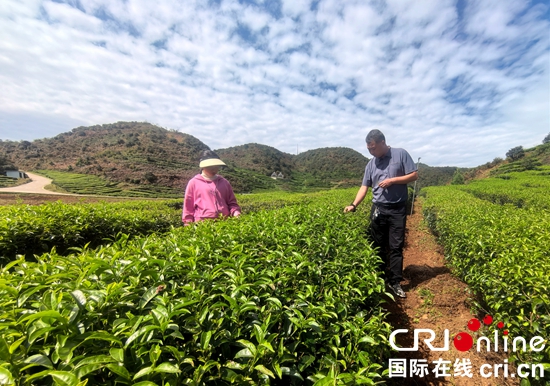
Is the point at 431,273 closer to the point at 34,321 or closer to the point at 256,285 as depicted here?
the point at 256,285

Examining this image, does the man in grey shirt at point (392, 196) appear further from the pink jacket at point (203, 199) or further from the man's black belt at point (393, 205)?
the pink jacket at point (203, 199)

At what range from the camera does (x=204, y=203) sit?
398 cm

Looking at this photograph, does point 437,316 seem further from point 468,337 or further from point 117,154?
point 117,154

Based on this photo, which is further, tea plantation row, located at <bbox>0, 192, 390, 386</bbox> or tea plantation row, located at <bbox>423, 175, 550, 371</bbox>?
tea plantation row, located at <bbox>423, 175, 550, 371</bbox>

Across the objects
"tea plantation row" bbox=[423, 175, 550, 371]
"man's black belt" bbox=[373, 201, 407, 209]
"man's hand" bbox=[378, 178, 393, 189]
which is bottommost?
"tea plantation row" bbox=[423, 175, 550, 371]

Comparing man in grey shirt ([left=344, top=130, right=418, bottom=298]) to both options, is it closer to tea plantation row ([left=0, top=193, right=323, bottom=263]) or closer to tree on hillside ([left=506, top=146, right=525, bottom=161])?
tea plantation row ([left=0, top=193, right=323, bottom=263])

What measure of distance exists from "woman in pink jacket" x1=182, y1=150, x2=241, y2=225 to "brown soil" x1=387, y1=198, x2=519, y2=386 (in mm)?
2863

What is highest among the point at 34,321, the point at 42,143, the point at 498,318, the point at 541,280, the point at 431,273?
the point at 42,143

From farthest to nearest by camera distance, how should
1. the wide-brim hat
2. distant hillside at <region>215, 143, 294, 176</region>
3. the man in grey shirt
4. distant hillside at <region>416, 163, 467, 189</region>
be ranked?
1. distant hillside at <region>215, 143, 294, 176</region>
2. distant hillside at <region>416, 163, 467, 189</region>
3. the wide-brim hat
4. the man in grey shirt

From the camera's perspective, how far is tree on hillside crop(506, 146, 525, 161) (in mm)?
45875

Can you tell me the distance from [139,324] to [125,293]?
0.22 m

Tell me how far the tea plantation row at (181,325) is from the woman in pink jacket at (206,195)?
2040mm

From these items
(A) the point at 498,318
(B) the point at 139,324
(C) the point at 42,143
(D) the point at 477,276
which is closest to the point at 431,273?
(D) the point at 477,276
